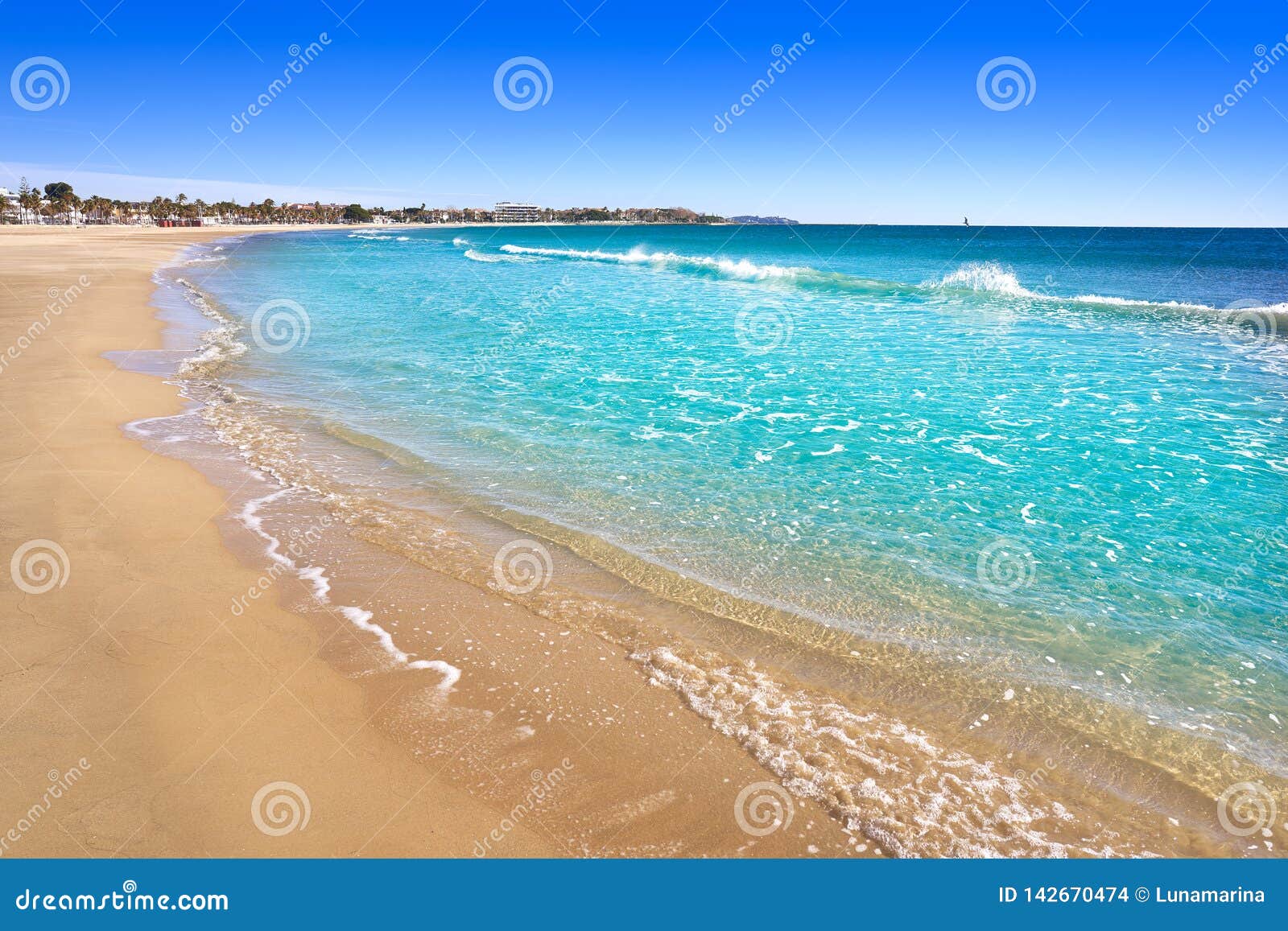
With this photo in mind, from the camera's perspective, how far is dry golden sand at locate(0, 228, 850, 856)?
14.0 feet

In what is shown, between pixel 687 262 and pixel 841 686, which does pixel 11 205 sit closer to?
pixel 687 262

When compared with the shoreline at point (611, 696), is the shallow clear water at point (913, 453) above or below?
above

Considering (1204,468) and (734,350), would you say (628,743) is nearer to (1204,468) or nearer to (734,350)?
(1204,468)

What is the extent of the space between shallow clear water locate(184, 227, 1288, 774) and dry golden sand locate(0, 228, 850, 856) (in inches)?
99.5

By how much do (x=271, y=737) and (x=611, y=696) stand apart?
2565 mm

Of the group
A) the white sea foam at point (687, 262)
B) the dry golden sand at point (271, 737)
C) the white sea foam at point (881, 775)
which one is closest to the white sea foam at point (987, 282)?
the white sea foam at point (687, 262)

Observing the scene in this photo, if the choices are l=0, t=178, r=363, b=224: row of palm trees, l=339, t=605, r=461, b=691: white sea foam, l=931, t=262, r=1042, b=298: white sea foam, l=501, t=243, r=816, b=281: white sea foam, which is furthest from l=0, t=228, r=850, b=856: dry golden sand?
l=0, t=178, r=363, b=224: row of palm trees

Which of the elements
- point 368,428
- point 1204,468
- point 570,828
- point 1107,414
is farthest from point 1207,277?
point 570,828

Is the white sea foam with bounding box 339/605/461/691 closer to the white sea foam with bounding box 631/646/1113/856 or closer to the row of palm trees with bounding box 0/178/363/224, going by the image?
the white sea foam with bounding box 631/646/1113/856

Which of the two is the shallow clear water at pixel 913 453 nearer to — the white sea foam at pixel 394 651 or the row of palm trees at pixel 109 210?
the white sea foam at pixel 394 651

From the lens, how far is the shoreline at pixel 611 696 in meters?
4.43

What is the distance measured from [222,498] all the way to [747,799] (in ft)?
27.1

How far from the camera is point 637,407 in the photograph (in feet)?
48.2

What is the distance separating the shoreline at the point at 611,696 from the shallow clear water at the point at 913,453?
40.9 inches
